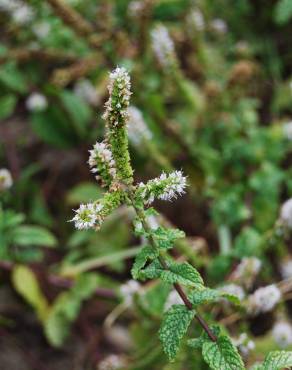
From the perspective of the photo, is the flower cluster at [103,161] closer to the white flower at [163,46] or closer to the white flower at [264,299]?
the white flower at [264,299]

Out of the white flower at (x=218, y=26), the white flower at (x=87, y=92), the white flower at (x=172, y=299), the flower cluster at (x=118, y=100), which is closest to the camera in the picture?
the flower cluster at (x=118, y=100)

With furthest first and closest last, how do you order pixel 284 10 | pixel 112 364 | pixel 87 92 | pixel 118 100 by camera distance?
1. pixel 87 92
2. pixel 284 10
3. pixel 112 364
4. pixel 118 100

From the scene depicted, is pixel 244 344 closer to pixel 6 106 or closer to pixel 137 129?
pixel 137 129

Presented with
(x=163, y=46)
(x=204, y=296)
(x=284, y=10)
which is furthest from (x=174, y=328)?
(x=284, y=10)

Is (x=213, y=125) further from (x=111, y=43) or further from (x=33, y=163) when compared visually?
(x=33, y=163)

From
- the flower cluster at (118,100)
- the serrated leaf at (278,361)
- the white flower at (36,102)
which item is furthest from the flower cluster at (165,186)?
the white flower at (36,102)

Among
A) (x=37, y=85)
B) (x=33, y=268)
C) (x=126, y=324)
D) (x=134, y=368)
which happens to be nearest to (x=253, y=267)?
(x=134, y=368)

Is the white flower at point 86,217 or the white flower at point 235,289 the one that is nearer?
the white flower at point 86,217
